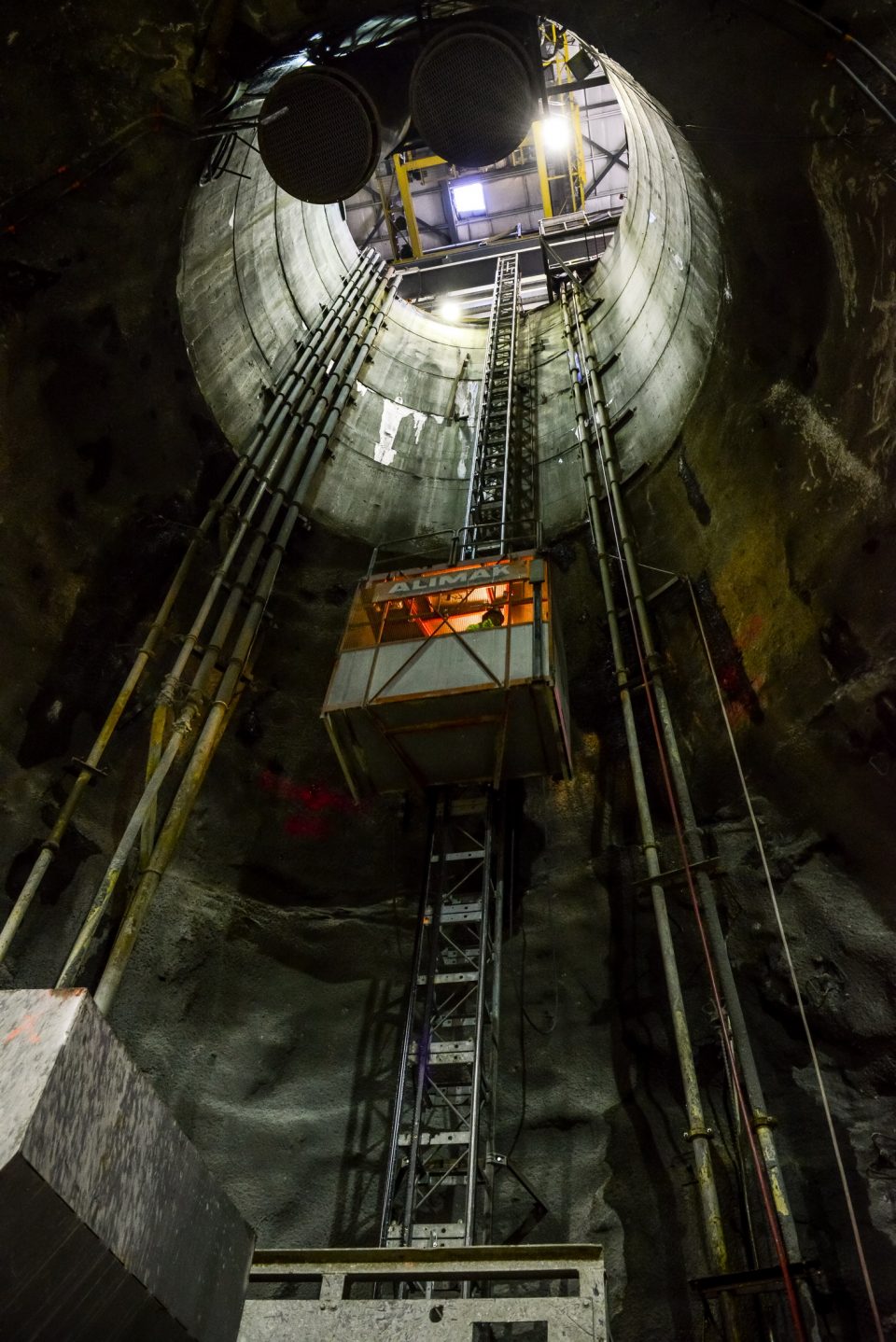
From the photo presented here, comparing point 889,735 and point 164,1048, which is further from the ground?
point 889,735

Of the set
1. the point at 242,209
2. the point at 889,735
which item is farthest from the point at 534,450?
the point at 889,735

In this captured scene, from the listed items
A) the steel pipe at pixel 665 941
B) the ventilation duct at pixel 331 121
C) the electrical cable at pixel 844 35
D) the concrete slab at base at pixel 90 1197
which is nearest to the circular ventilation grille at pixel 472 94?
the ventilation duct at pixel 331 121

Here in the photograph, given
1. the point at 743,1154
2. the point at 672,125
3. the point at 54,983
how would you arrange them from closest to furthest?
the point at 743,1154
the point at 54,983
the point at 672,125

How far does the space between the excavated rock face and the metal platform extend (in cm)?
343

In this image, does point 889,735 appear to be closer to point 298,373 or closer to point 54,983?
point 54,983

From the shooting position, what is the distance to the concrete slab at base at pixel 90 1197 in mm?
1643

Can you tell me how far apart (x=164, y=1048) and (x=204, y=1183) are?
6.10 metres

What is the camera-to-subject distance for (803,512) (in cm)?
795

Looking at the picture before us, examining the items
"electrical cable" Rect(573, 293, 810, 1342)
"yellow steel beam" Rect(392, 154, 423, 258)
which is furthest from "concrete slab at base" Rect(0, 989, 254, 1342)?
"yellow steel beam" Rect(392, 154, 423, 258)

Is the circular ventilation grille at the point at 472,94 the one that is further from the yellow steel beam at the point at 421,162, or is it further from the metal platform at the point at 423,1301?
the yellow steel beam at the point at 421,162

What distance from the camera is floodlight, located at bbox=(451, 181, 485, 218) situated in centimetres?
2231

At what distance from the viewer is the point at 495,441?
45.1 feet

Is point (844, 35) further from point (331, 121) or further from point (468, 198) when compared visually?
point (468, 198)

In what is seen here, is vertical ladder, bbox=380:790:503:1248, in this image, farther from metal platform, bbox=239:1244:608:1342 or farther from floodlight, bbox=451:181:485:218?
floodlight, bbox=451:181:485:218
